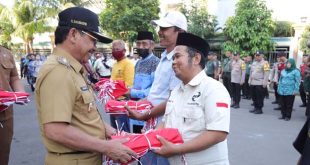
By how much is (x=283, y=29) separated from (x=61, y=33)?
703 inches

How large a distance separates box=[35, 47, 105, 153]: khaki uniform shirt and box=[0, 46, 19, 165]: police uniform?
62.9 inches

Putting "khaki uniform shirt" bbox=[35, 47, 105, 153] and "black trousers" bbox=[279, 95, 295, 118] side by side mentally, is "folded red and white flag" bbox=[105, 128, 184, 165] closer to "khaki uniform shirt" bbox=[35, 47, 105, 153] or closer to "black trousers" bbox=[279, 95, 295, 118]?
"khaki uniform shirt" bbox=[35, 47, 105, 153]

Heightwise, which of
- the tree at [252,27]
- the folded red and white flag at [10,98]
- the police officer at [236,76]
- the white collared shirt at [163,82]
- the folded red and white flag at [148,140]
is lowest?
the police officer at [236,76]

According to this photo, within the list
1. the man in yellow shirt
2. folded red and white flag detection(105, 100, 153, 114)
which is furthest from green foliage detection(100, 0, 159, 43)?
folded red and white flag detection(105, 100, 153, 114)

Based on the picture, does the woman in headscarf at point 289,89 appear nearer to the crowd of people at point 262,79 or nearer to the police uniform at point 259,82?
the crowd of people at point 262,79

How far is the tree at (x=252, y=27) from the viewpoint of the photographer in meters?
15.8

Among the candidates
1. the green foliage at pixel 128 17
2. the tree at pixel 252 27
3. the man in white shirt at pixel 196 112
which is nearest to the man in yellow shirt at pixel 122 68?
the man in white shirt at pixel 196 112

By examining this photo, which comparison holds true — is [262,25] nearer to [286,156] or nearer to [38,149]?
[286,156]

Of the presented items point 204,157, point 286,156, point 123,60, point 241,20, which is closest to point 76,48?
point 204,157

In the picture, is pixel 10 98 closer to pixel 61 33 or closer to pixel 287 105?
pixel 61 33

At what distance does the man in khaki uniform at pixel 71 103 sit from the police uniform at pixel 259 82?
798 cm

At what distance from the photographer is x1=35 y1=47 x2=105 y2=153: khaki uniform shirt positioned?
172 centimetres

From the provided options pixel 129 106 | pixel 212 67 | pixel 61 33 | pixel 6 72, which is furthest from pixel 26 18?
pixel 61 33

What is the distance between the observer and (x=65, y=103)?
1.73m
